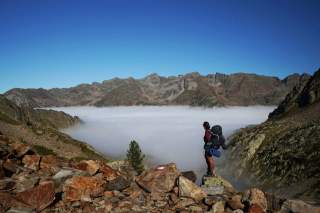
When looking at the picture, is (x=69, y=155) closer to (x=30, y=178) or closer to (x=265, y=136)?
(x=30, y=178)

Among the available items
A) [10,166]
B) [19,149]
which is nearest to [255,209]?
[10,166]

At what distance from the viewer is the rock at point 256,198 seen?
734 inches

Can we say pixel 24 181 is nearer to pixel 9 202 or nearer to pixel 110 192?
pixel 9 202

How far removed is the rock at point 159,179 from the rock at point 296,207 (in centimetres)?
672

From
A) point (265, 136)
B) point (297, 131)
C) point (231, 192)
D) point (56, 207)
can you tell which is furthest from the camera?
point (265, 136)

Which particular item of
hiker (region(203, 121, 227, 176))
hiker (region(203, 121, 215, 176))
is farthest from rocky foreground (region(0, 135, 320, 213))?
hiker (region(203, 121, 227, 176))

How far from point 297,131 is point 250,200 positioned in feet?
464

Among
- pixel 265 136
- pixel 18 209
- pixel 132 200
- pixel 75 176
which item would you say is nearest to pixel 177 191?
pixel 132 200

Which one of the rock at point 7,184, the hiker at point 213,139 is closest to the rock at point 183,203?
the hiker at point 213,139

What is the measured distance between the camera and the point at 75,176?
67.8 feet

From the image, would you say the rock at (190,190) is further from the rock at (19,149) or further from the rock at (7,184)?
the rock at (19,149)

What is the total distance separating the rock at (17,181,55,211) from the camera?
17.2 metres

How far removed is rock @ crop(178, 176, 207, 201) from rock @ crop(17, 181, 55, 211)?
7.43 meters

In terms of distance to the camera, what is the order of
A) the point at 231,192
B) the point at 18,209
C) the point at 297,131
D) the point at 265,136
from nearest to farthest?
1. the point at 18,209
2. the point at 231,192
3. the point at 297,131
4. the point at 265,136
